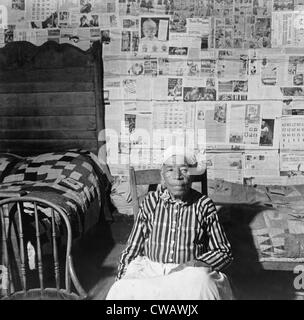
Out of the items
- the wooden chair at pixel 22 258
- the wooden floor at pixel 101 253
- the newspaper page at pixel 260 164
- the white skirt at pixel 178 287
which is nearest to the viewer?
the white skirt at pixel 178 287

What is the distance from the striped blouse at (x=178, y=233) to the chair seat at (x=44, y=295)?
26 centimetres

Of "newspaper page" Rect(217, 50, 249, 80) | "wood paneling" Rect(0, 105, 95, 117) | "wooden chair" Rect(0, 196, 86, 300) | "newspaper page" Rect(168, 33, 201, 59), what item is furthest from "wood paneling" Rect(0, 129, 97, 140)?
"wooden chair" Rect(0, 196, 86, 300)

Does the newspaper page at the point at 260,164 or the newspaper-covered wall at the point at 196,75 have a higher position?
the newspaper-covered wall at the point at 196,75

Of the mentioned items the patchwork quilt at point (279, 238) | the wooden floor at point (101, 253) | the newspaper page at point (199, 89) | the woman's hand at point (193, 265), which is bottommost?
the wooden floor at point (101, 253)

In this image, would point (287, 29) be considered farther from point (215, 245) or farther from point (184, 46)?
point (215, 245)

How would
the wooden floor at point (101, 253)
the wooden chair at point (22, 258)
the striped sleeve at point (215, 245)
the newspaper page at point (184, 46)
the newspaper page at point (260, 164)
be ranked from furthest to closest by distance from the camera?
the newspaper page at point (260, 164) < the newspaper page at point (184, 46) < the wooden floor at point (101, 253) < the wooden chair at point (22, 258) < the striped sleeve at point (215, 245)

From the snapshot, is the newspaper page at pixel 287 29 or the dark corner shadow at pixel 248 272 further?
the newspaper page at pixel 287 29

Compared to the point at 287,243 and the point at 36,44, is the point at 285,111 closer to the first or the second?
the point at 287,243

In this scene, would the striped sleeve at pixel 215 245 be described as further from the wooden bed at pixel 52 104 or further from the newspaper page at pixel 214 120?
the newspaper page at pixel 214 120

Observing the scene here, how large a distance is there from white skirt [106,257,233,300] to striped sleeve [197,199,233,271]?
0.16ft

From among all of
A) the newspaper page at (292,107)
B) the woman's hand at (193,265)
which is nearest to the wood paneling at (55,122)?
the newspaper page at (292,107)

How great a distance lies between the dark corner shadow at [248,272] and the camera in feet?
7.41

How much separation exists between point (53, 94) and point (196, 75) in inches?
37.9

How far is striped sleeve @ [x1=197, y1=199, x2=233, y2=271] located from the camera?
1773mm
